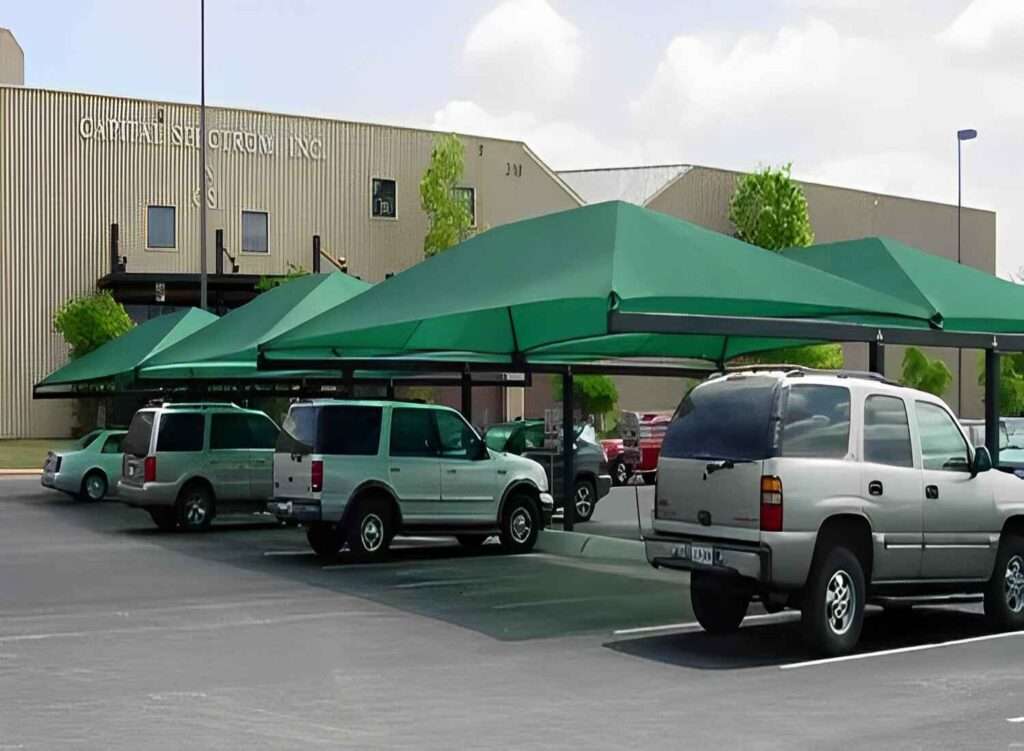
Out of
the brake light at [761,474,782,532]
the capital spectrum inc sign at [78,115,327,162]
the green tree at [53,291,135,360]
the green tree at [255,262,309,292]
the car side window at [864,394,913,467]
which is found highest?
the capital spectrum inc sign at [78,115,327,162]

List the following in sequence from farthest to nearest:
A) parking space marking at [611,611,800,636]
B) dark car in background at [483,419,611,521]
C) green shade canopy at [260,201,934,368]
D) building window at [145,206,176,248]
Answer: building window at [145,206,176,248]
dark car in background at [483,419,611,521]
green shade canopy at [260,201,934,368]
parking space marking at [611,611,800,636]

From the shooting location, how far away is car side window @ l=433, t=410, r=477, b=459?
69.4 feet

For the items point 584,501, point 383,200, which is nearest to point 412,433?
point 584,501

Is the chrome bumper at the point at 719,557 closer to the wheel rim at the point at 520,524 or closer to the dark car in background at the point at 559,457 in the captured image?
the wheel rim at the point at 520,524

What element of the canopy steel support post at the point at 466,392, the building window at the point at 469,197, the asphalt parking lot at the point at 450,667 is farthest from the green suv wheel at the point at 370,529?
the building window at the point at 469,197

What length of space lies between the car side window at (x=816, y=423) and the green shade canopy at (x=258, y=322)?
13.6 m

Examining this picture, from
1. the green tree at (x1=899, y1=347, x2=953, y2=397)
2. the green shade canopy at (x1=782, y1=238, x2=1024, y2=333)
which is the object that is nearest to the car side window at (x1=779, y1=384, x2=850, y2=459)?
the green shade canopy at (x1=782, y1=238, x2=1024, y2=333)

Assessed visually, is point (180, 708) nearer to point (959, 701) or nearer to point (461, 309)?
point (959, 701)

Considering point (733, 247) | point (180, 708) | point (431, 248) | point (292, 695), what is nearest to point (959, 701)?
point (292, 695)

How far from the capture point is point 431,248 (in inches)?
2275

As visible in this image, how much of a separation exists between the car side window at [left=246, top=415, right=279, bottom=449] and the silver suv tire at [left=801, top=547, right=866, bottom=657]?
47.8ft

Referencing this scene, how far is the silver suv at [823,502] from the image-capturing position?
41.1 feet

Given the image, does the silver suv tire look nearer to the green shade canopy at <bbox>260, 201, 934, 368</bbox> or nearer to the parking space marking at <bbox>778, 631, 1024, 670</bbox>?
the parking space marking at <bbox>778, 631, 1024, 670</bbox>

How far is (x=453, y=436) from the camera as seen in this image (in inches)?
838
